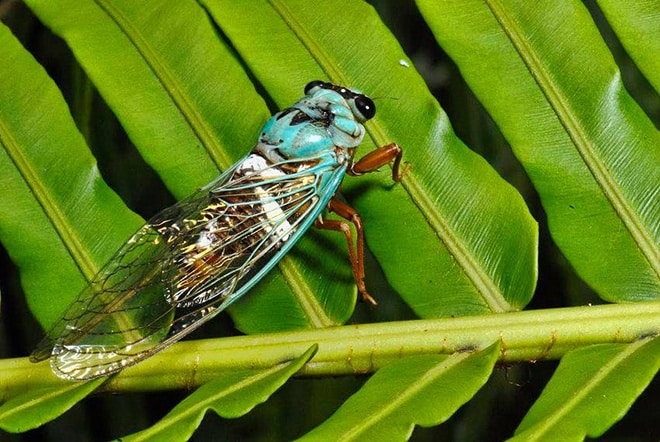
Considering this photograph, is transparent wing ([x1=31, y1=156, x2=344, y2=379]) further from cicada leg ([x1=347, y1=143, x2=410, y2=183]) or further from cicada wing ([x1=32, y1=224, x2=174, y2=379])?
cicada leg ([x1=347, y1=143, x2=410, y2=183])

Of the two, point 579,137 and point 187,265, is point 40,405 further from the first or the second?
point 579,137

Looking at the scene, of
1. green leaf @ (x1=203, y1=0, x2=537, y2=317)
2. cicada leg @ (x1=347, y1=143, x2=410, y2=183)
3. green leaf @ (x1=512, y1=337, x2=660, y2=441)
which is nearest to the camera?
green leaf @ (x1=512, y1=337, x2=660, y2=441)

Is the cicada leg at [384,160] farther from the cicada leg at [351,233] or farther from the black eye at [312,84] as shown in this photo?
the black eye at [312,84]

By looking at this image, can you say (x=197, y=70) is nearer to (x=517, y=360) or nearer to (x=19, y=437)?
(x=517, y=360)

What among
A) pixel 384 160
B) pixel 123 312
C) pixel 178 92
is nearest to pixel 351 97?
pixel 384 160

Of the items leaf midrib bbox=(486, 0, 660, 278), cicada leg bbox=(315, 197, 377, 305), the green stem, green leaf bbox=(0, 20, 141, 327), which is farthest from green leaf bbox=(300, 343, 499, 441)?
green leaf bbox=(0, 20, 141, 327)
